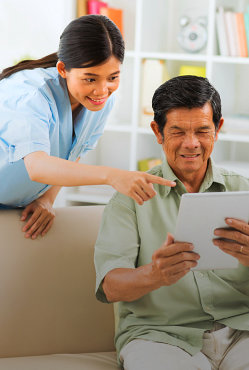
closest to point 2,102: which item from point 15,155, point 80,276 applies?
point 15,155

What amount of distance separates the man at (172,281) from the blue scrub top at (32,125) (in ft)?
1.04

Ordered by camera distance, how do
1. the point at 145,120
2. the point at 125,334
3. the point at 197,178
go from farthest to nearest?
the point at 145,120, the point at 197,178, the point at 125,334

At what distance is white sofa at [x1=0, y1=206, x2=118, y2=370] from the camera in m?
1.69

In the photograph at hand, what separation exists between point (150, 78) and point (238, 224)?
2.29 meters

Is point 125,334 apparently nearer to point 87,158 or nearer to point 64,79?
point 64,79

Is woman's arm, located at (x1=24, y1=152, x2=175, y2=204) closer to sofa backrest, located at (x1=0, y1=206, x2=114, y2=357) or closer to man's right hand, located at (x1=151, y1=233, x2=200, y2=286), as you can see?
man's right hand, located at (x1=151, y1=233, x2=200, y2=286)

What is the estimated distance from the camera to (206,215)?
1287 mm

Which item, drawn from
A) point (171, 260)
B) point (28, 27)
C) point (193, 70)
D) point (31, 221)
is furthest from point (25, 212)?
point (28, 27)

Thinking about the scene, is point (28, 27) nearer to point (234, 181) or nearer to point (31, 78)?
point (31, 78)

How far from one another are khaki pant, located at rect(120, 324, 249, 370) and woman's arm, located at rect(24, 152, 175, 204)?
0.43 metres

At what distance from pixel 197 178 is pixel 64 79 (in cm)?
55

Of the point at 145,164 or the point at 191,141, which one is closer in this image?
the point at 191,141

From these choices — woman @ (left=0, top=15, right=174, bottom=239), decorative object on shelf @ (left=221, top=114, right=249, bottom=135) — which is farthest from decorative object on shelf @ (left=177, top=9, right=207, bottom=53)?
woman @ (left=0, top=15, right=174, bottom=239)

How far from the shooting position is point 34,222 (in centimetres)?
177
